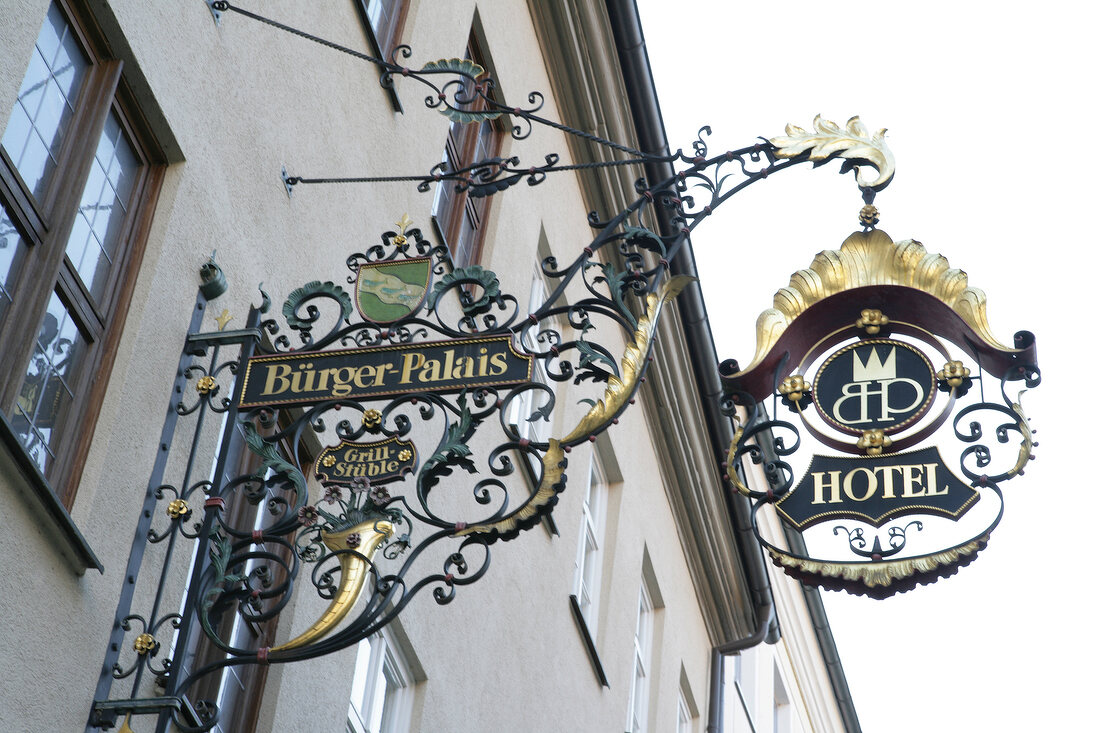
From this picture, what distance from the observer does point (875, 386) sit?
791 centimetres

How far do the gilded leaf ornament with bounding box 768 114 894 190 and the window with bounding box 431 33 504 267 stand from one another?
3930 mm

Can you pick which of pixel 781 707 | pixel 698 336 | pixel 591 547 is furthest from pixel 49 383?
pixel 781 707

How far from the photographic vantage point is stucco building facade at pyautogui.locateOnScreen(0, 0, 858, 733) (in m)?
6.88

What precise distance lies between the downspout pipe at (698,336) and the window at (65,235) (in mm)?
7684

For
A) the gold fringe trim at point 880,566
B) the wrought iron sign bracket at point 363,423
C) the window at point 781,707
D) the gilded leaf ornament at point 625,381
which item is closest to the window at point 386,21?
the wrought iron sign bracket at point 363,423

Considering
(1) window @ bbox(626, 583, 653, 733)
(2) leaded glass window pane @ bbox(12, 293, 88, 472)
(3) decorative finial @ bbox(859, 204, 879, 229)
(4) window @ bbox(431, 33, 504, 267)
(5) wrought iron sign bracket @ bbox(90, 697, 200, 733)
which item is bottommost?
(5) wrought iron sign bracket @ bbox(90, 697, 200, 733)

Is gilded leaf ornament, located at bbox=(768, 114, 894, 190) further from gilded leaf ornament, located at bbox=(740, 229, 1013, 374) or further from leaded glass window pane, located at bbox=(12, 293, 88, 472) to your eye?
leaded glass window pane, located at bbox=(12, 293, 88, 472)

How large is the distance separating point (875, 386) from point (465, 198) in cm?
548

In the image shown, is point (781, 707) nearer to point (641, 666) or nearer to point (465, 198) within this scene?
point (641, 666)

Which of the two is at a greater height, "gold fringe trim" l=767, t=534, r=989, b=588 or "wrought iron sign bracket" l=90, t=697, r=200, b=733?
"gold fringe trim" l=767, t=534, r=989, b=588

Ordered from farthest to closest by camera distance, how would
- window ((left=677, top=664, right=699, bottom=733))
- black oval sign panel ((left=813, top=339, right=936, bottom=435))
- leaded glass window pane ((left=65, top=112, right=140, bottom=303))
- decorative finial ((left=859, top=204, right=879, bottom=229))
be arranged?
window ((left=677, top=664, right=699, bottom=733)), decorative finial ((left=859, top=204, right=879, bottom=229)), black oval sign panel ((left=813, top=339, right=936, bottom=435)), leaded glass window pane ((left=65, top=112, right=140, bottom=303))

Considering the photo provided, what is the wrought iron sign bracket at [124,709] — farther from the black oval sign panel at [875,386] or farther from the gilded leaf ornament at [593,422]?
the black oval sign panel at [875,386]

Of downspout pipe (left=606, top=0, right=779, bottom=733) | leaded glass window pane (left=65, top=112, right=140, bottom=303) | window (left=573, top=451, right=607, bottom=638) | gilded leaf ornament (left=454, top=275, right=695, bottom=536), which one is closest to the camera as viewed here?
gilded leaf ornament (left=454, top=275, right=695, bottom=536)

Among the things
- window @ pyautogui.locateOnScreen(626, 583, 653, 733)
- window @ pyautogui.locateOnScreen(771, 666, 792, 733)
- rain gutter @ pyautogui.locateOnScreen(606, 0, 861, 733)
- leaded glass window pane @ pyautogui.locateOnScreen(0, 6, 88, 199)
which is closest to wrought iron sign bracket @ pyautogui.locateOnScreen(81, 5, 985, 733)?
leaded glass window pane @ pyautogui.locateOnScreen(0, 6, 88, 199)
